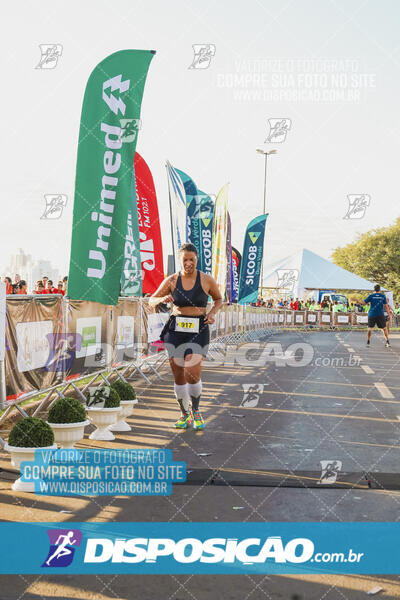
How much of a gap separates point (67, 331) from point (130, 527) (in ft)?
13.2

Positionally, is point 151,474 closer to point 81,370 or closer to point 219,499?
point 219,499

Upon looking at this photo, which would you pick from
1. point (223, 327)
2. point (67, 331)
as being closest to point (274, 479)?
point (67, 331)

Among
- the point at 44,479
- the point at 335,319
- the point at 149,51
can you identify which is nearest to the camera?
the point at 44,479

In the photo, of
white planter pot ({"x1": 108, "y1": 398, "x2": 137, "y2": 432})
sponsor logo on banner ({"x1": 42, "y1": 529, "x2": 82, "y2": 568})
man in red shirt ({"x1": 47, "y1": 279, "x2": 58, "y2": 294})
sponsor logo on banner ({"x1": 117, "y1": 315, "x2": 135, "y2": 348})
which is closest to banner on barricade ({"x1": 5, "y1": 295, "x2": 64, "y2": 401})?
white planter pot ({"x1": 108, "y1": 398, "x2": 137, "y2": 432})

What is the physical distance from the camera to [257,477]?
5.37 metres

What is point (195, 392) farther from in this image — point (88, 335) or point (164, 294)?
point (88, 335)

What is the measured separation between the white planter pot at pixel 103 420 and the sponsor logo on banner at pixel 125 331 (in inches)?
124

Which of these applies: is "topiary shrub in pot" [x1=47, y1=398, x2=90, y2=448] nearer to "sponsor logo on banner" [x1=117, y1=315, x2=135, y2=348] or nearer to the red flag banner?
"sponsor logo on banner" [x1=117, y1=315, x2=135, y2=348]

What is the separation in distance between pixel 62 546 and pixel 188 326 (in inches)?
154

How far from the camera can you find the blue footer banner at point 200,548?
3578 millimetres

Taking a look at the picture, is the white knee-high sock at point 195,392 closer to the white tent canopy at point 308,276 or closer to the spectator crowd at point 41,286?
the spectator crowd at point 41,286

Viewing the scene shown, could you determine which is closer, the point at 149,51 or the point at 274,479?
the point at 274,479

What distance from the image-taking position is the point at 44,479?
17.1ft

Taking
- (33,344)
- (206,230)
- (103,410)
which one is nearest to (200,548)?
(103,410)
